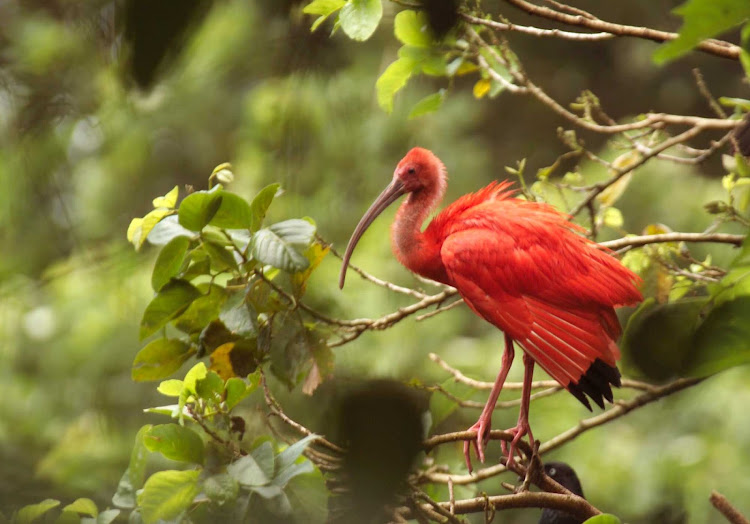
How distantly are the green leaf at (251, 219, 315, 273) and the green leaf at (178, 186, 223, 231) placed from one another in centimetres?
5

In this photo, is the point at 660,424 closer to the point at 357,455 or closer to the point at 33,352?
the point at 33,352

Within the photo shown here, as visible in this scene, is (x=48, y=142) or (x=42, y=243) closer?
(x=48, y=142)

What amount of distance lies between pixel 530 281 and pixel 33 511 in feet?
2.95

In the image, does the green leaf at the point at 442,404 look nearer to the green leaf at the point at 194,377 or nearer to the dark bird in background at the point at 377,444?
the green leaf at the point at 194,377

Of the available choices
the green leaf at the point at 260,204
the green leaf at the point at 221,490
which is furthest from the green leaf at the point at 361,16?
the green leaf at the point at 221,490

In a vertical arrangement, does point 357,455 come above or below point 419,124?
above

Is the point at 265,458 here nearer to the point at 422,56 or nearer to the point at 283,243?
the point at 283,243

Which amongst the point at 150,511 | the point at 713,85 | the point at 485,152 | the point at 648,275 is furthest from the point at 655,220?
the point at 150,511

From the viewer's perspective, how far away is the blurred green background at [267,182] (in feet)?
0.68

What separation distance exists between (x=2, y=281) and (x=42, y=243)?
7 cm

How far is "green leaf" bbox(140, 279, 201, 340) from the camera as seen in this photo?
0.83 metres

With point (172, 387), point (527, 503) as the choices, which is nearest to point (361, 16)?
point (172, 387)

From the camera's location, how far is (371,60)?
1.70 m

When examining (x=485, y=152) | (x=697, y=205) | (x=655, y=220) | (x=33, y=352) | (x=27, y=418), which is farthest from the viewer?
(x=485, y=152)
